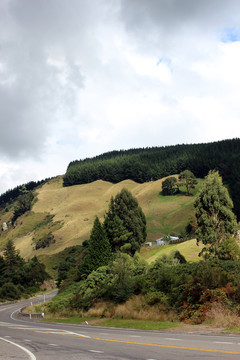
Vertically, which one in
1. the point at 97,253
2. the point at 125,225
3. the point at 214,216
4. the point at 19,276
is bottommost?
the point at 19,276

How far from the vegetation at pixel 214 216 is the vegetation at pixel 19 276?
51558mm

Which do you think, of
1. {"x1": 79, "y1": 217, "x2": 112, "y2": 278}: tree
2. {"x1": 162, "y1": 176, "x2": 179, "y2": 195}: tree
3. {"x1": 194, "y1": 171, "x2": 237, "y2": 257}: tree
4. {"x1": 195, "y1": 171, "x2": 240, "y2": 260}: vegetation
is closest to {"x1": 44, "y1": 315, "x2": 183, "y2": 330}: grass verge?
{"x1": 195, "y1": 171, "x2": 240, "y2": 260}: vegetation

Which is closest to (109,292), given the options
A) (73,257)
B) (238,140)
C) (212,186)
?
(212,186)

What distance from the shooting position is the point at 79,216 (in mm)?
155750

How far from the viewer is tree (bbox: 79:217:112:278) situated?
47.4 m

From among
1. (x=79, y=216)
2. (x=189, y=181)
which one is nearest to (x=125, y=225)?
(x=189, y=181)

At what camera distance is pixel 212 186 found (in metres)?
38.8

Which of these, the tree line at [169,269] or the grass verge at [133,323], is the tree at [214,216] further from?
the grass verge at [133,323]

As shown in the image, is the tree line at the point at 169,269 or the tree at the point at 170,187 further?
the tree at the point at 170,187

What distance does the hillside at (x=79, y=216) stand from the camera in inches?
4380

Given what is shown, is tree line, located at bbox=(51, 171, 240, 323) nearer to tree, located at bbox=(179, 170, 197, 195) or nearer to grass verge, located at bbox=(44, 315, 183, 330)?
grass verge, located at bbox=(44, 315, 183, 330)

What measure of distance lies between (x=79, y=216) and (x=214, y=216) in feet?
399

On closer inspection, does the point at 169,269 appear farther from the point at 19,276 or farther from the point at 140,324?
the point at 19,276

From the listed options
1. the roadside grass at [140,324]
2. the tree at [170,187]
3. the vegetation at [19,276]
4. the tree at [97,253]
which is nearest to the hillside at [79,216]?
the tree at [170,187]
